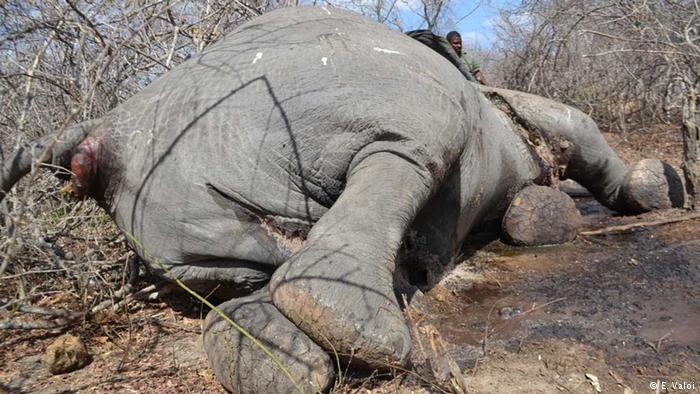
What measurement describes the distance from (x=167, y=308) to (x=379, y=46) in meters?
1.63

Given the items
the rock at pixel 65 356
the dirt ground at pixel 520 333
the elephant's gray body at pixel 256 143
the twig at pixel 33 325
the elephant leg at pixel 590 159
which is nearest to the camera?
the dirt ground at pixel 520 333

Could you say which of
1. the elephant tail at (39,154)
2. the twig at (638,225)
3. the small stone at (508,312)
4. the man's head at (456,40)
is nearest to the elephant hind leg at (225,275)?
the elephant tail at (39,154)

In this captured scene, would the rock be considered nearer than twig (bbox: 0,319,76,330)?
Yes

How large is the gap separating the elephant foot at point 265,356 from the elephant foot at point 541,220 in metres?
2.01

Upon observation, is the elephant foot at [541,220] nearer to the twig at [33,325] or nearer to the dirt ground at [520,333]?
the dirt ground at [520,333]

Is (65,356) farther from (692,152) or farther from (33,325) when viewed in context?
(692,152)

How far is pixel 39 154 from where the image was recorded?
2551 millimetres

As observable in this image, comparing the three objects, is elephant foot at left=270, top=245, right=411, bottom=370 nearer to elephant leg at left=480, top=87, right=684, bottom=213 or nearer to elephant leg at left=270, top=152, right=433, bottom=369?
elephant leg at left=270, top=152, right=433, bottom=369

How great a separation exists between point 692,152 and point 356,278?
2966mm

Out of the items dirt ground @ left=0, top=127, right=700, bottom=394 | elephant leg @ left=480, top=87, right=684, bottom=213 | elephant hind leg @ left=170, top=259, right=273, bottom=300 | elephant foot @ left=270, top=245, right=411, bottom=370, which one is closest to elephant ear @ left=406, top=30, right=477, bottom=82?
elephant leg @ left=480, top=87, right=684, bottom=213

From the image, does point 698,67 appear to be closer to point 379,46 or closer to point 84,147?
point 379,46

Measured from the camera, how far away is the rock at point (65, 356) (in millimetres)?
2293

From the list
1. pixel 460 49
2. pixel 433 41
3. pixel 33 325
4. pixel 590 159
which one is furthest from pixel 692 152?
pixel 33 325

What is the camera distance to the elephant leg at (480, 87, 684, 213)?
4.04 metres
